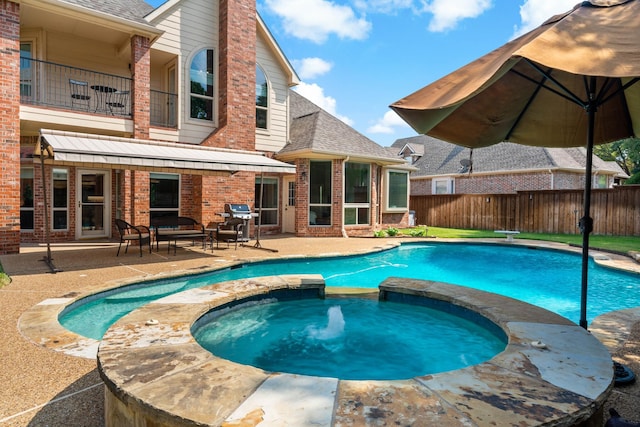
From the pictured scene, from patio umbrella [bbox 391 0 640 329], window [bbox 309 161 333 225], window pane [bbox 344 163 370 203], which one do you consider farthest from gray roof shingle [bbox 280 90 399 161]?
patio umbrella [bbox 391 0 640 329]

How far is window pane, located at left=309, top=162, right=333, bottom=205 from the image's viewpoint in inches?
590

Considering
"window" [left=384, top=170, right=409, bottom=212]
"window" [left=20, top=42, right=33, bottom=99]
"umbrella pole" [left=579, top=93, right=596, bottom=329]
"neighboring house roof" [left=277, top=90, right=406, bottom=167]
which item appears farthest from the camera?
"window" [left=384, top=170, right=409, bottom=212]

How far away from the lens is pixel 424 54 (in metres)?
16.5

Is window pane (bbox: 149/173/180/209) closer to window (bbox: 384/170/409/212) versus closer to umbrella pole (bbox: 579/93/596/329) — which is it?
window (bbox: 384/170/409/212)

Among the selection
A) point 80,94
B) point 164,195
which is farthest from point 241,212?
point 80,94

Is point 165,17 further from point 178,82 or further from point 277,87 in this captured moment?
point 277,87

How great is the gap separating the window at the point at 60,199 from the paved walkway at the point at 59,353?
1.76 meters

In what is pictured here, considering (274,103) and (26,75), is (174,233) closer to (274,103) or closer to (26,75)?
(26,75)

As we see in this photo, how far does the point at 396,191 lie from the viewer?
18078 millimetres

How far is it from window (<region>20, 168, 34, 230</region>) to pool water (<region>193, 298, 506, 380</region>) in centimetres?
1060

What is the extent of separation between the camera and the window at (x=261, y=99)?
15.2m

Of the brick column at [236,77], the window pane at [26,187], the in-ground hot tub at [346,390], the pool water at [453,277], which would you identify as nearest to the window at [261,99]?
the brick column at [236,77]

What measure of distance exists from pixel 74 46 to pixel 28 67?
1523 millimetres

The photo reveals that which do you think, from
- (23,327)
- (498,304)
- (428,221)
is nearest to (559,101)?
(498,304)
